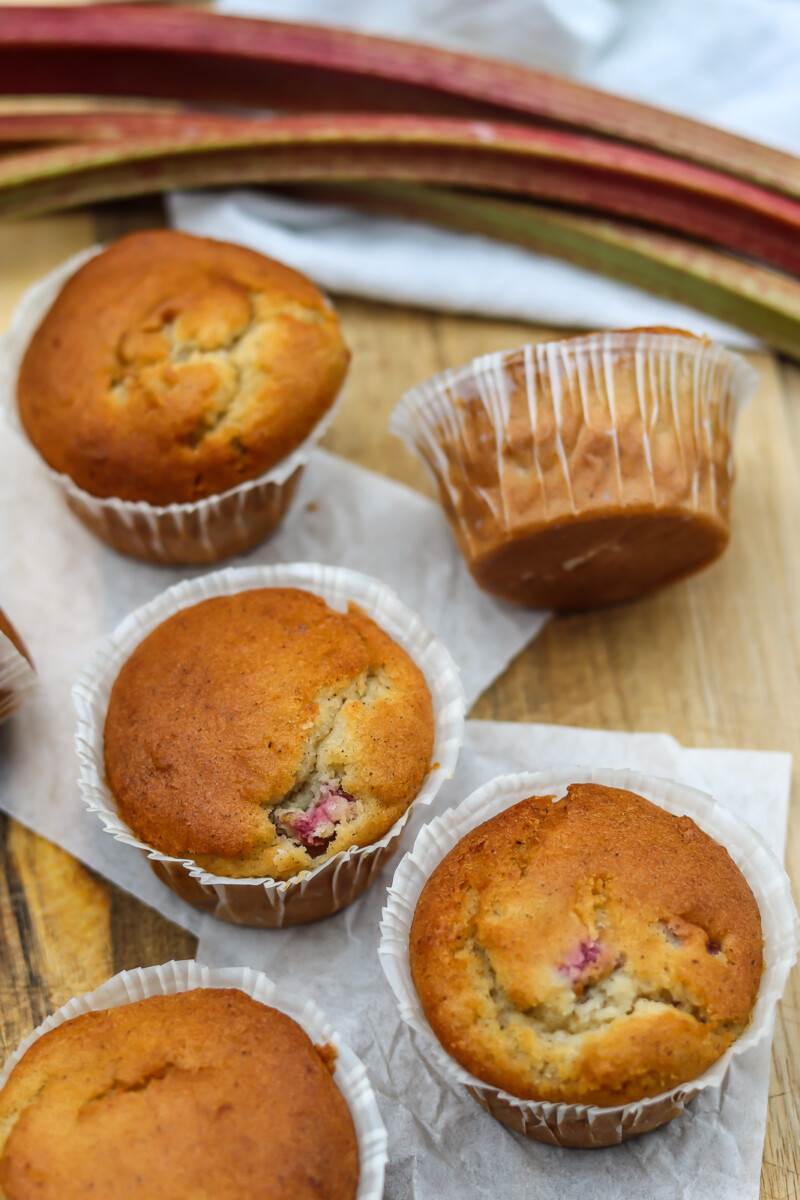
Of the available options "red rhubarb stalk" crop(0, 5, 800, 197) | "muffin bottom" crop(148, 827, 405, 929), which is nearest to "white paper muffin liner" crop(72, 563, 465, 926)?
"muffin bottom" crop(148, 827, 405, 929)

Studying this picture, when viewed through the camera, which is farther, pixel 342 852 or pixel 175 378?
pixel 175 378

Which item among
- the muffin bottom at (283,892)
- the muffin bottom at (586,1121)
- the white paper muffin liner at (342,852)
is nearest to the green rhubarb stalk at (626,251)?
the white paper muffin liner at (342,852)

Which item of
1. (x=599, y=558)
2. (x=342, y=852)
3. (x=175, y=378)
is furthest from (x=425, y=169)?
(x=342, y=852)

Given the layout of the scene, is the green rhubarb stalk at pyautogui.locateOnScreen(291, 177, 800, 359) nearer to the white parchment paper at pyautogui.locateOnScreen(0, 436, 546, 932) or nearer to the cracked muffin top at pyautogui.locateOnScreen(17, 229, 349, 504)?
the cracked muffin top at pyautogui.locateOnScreen(17, 229, 349, 504)

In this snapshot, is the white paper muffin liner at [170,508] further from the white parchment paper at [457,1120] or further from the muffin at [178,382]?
the white parchment paper at [457,1120]

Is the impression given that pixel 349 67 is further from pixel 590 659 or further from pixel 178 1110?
pixel 178 1110
